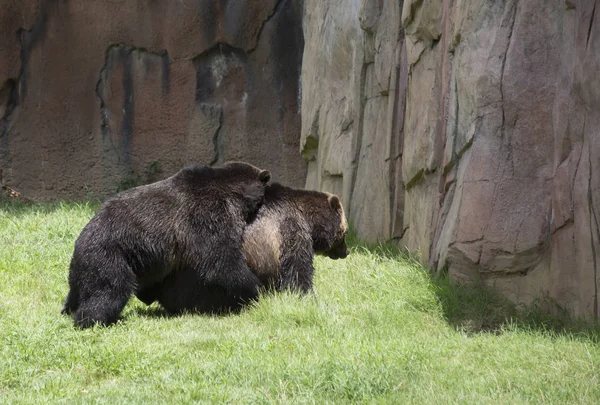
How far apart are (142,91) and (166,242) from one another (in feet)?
23.6

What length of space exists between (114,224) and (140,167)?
6.99 m

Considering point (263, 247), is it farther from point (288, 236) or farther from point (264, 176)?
point (264, 176)

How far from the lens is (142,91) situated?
578 inches

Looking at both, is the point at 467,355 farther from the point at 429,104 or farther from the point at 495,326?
the point at 429,104

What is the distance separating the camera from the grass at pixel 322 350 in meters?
5.71

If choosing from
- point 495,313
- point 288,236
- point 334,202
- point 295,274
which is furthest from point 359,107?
point 495,313

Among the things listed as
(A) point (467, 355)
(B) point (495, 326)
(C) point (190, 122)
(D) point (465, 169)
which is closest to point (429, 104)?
(D) point (465, 169)

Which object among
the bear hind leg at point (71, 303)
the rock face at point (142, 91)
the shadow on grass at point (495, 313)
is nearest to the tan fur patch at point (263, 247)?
the shadow on grass at point (495, 313)

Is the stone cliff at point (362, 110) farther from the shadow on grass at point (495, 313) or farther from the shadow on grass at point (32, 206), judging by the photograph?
the shadow on grass at point (32, 206)

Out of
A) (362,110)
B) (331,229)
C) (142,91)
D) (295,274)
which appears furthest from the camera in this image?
(142,91)

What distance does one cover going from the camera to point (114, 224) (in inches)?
307

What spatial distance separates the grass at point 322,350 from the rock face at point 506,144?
1.16 ft

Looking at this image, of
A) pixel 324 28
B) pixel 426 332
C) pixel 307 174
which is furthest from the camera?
pixel 307 174

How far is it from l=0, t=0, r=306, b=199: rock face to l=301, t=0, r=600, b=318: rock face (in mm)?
4719
